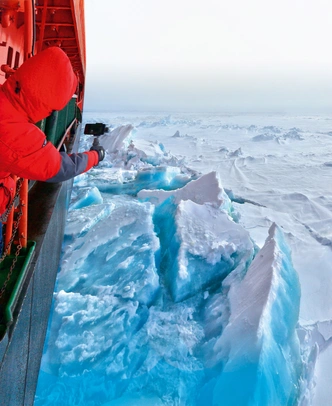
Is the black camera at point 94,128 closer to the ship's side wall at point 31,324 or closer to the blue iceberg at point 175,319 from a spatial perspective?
the ship's side wall at point 31,324

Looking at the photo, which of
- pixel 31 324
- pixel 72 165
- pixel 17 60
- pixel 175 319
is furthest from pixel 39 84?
pixel 175 319

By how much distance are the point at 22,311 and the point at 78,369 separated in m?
1.00

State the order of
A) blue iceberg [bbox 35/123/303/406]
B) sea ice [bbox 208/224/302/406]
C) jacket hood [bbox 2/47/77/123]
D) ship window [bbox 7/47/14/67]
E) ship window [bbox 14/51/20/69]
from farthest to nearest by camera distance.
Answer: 1. ship window [bbox 14/51/20/69]
2. ship window [bbox 7/47/14/67]
3. blue iceberg [bbox 35/123/303/406]
4. sea ice [bbox 208/224/302/406]
5. jacket hood [bbox 2/47/77/123]

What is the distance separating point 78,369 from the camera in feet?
7.55

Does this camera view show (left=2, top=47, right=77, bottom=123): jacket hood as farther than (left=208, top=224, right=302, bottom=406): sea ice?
No

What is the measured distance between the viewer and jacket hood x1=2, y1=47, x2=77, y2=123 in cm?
121

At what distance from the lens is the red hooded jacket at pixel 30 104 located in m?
1.21

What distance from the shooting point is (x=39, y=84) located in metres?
1.22

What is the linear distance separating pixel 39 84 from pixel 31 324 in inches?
54.2

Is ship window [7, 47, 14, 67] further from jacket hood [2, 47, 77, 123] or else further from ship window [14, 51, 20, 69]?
jacket hood [2, 47, 77, 123]

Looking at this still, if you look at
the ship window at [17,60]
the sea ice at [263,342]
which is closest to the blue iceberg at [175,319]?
the sea ice at [263,342]

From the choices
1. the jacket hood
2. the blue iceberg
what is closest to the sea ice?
the blue iceberg

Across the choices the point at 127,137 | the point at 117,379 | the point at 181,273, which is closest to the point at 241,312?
the point at 181,273

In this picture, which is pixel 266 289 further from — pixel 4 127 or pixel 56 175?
pixel 4 127
